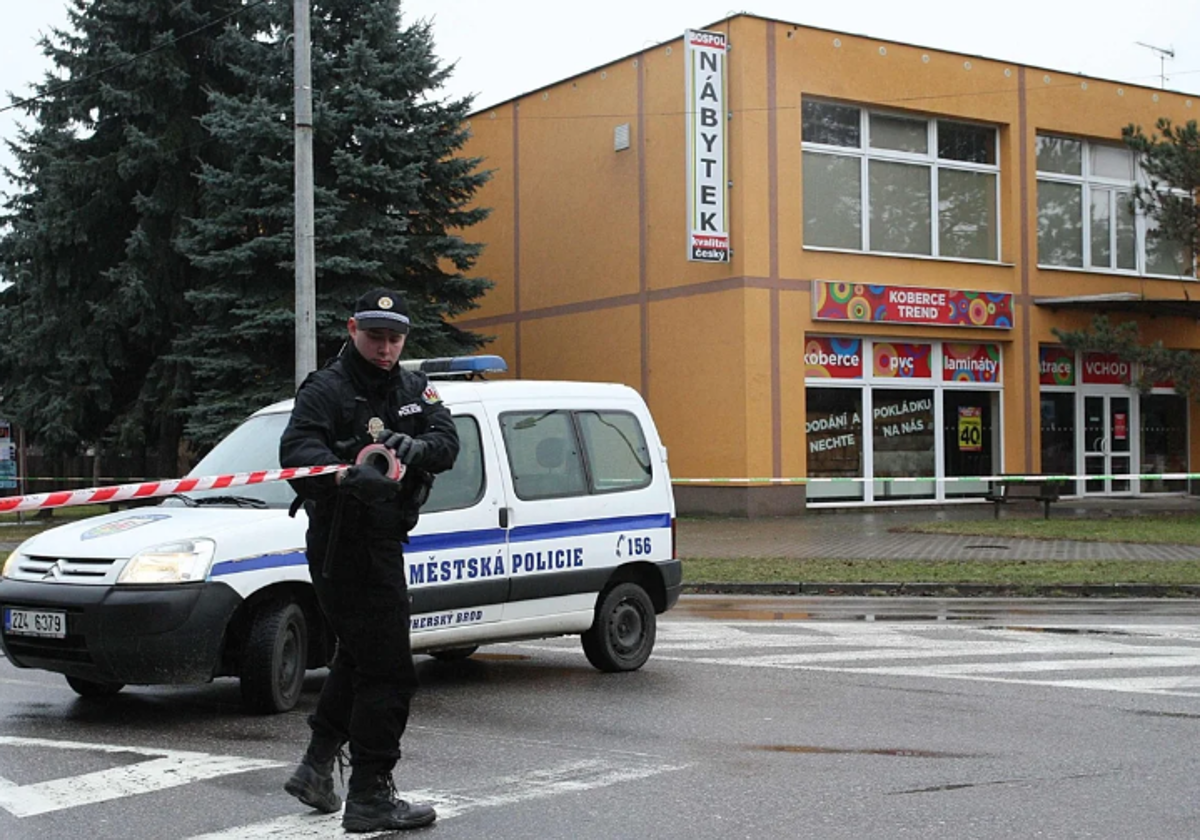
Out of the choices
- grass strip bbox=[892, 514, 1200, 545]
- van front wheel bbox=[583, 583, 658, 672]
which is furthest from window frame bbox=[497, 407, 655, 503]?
grass strip bbox=[892, 514, 1200, 545]

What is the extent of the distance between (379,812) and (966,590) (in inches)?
407

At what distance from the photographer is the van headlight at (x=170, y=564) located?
7141mm

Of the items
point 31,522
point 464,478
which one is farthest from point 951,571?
Answer: point 31,522

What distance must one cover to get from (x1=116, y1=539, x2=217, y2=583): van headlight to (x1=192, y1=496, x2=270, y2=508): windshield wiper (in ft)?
1.87

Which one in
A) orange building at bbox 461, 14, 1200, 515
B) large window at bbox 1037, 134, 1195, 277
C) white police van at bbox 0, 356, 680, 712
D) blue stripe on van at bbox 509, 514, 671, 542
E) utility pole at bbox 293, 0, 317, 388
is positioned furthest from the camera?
large window at bbox 1037, 134, 1195, 277

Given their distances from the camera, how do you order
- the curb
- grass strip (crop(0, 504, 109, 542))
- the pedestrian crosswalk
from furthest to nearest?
grass strip (crop(0, 504, 109, 542)) < the curb < the pedestrian crosswalk

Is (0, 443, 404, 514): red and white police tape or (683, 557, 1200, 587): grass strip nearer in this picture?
(0, 443, 404, 514): red and white police tape

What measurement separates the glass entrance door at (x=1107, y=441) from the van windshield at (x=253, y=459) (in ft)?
83.3

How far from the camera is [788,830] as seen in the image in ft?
17.2

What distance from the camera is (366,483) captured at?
489 centimetres

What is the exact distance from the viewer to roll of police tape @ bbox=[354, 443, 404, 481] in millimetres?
5000

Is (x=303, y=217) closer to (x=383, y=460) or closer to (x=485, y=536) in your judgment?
(x=485, y=536)

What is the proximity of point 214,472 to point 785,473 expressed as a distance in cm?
1856

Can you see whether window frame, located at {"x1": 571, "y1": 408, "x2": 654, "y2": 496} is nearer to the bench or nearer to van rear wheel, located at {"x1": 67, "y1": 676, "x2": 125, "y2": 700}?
van rear wheel, located at {"x1": 67, "y1": 676, "x2": 125, "y2": 700}
